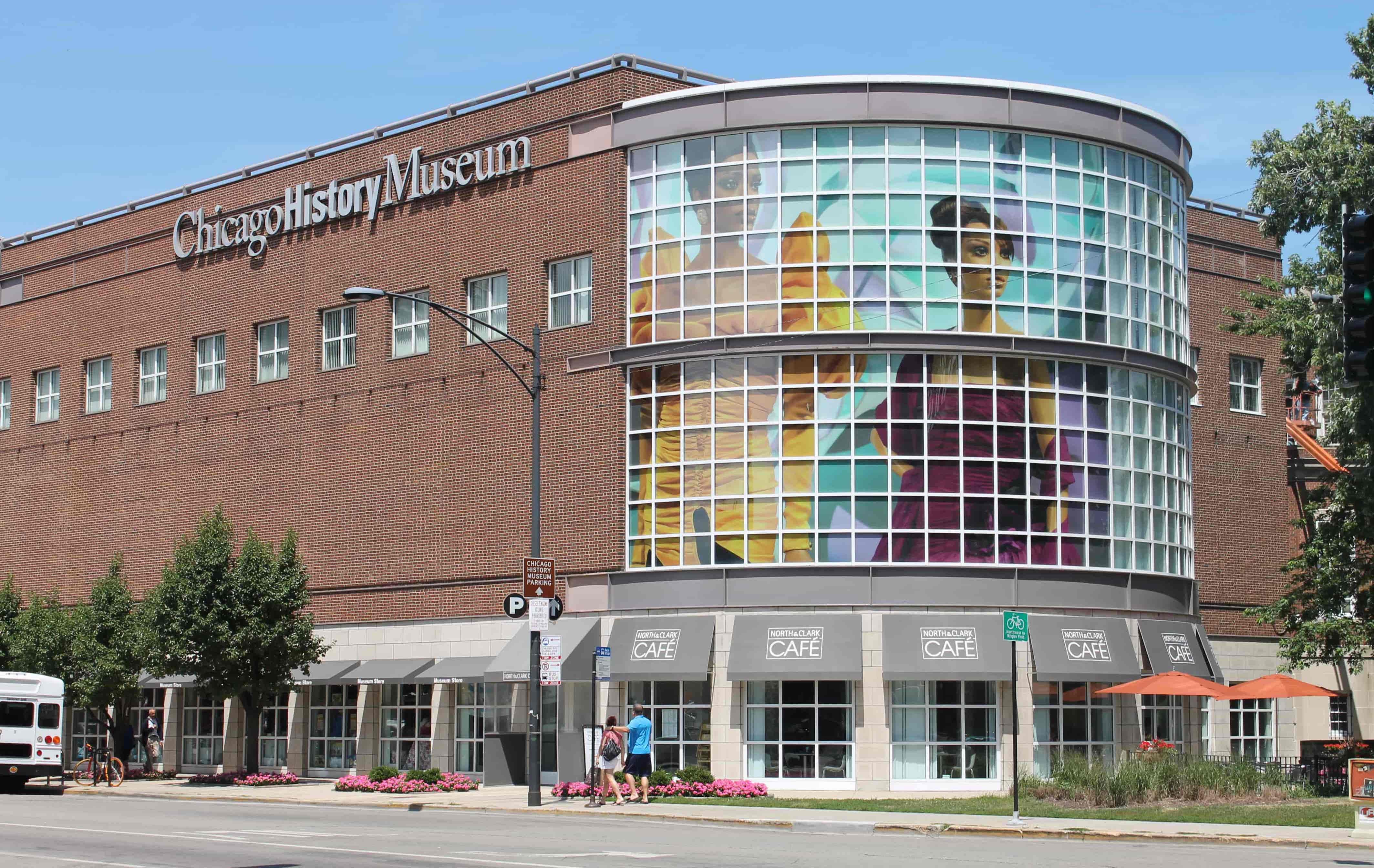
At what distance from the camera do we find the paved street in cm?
2022

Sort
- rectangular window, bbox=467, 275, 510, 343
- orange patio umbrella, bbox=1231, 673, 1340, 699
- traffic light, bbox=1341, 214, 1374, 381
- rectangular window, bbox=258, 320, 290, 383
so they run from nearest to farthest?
1. traffic light, bbox=1341, 214, 1374, 381
2. orange patio umbrella, bbox=1231, 673, 1340, 699
3. rectangular window, bbox=467, 275, 510, 343
4. rectangular window, bbox=258, 320, 290, 383

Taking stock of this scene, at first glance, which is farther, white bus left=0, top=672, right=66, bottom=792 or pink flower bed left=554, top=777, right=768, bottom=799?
white bus left=0, top=672, right=66, bottom=792

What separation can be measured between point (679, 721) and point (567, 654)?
3.11 m

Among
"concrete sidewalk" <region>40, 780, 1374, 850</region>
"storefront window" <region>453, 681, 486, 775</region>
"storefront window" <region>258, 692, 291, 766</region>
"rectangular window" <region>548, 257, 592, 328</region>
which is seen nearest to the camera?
"concrete sidewalk" <region>40, 780, 1374, 850</region>

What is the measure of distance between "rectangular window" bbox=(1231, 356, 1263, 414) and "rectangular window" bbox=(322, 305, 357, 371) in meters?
24.9

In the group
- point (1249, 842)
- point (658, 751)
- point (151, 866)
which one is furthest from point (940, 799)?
point (151, 866)

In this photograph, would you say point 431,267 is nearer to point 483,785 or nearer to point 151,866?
point 483,785

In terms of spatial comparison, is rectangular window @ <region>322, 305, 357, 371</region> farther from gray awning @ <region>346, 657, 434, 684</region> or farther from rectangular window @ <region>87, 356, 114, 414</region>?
rectangular window @ <region>87, 356, 114, 414</region>

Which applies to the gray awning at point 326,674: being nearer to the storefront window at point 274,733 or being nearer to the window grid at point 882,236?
the storefront window at point 274,733

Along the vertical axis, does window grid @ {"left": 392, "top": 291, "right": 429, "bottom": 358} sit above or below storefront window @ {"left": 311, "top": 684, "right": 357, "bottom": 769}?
above

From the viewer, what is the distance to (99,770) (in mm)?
44969

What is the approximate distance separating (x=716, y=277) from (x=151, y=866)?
21.7 m

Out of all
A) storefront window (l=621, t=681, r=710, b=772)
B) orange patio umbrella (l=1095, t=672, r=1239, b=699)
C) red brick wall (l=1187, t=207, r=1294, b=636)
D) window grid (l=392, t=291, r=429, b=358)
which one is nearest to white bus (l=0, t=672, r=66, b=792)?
window grid (l=392, t=291, r=429, b=358)

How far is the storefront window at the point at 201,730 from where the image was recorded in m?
48.0
